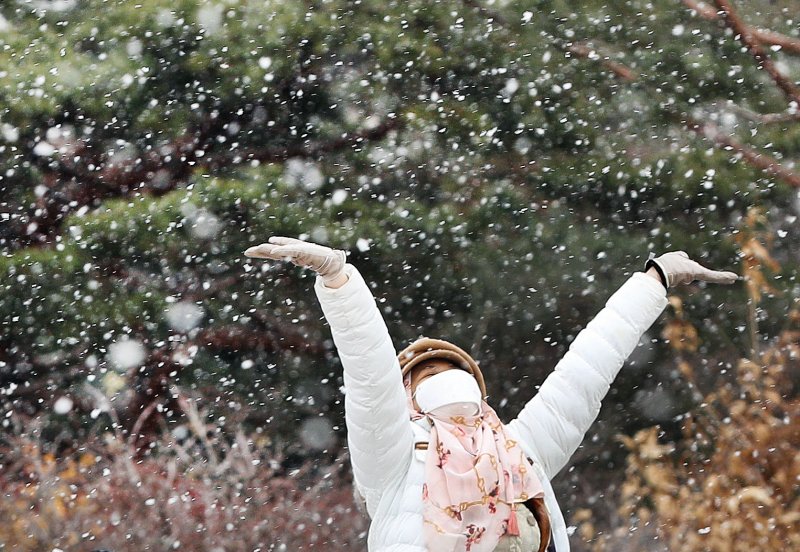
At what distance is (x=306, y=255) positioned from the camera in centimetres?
161

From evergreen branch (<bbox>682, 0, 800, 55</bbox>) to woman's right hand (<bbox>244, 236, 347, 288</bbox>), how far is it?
281 centimetres

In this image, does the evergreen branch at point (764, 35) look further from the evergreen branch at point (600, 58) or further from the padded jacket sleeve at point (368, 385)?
the padded jacket sleeve at point (368, 385)

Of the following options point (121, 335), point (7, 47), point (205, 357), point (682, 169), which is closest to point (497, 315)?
point (682, 169)

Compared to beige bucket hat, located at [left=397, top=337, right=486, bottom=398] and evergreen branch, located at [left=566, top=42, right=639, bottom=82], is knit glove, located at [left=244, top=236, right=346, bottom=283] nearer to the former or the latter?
beige bucket hat, located at [left=397, top=337, right=486, bottom=398]

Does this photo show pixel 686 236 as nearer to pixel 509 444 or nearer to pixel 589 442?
pixel 589 442

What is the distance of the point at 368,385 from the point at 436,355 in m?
0.28

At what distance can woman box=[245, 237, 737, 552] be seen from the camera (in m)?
1.71

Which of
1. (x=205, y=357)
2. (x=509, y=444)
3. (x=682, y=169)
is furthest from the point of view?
(x=205, y=357)

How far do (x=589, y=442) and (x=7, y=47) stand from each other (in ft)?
9.67

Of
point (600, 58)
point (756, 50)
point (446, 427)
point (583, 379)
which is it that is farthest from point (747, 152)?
point (446, 427)

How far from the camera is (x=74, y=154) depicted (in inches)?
165

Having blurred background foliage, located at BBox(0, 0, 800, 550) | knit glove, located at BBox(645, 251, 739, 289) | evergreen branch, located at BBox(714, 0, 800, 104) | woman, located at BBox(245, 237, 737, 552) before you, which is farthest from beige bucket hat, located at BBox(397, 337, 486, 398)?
evergreen branch, located at BBox(714, 0, 800, 104)

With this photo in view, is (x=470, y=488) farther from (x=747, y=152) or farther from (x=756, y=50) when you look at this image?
(x=756, y=50)

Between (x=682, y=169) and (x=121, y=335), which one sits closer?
(x=682, y=169)
